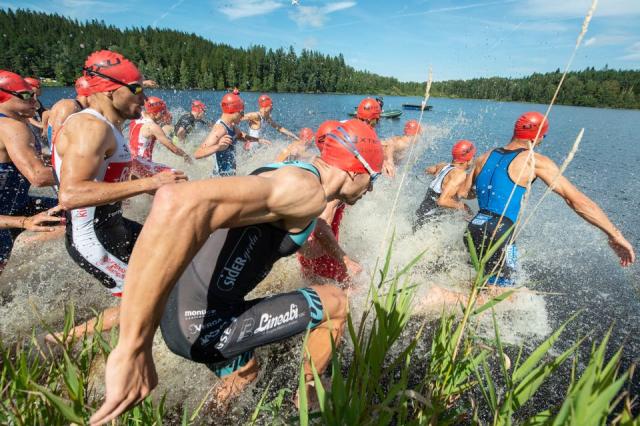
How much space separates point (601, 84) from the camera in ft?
238

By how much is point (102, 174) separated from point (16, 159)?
1.39 meters

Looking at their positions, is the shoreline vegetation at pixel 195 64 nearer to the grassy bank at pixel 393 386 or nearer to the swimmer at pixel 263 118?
the swimmer at pixel 263 118

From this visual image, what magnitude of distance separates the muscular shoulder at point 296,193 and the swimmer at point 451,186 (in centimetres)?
388

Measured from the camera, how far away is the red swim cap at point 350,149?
→ 2.46 metres

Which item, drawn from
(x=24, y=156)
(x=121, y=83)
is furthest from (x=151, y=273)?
(x=24, y=156)

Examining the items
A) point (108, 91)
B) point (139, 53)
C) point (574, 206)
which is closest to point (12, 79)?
point (108, 91)

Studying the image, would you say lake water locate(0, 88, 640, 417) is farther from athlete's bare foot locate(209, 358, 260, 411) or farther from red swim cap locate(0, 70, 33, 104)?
red swim cap locate(0, 70, 33, 104)

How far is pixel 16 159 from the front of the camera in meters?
3.37

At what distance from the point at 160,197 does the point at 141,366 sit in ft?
2.09

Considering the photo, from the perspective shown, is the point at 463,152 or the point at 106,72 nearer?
the point at 106,72

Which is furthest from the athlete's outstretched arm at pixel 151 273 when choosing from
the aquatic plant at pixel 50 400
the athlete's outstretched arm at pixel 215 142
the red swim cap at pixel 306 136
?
the red swim cap at pixel 306 136

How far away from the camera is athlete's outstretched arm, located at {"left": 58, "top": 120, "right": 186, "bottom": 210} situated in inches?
98.1

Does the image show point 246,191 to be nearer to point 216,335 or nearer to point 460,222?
point 216,335

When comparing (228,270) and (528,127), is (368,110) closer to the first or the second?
(528,127)
